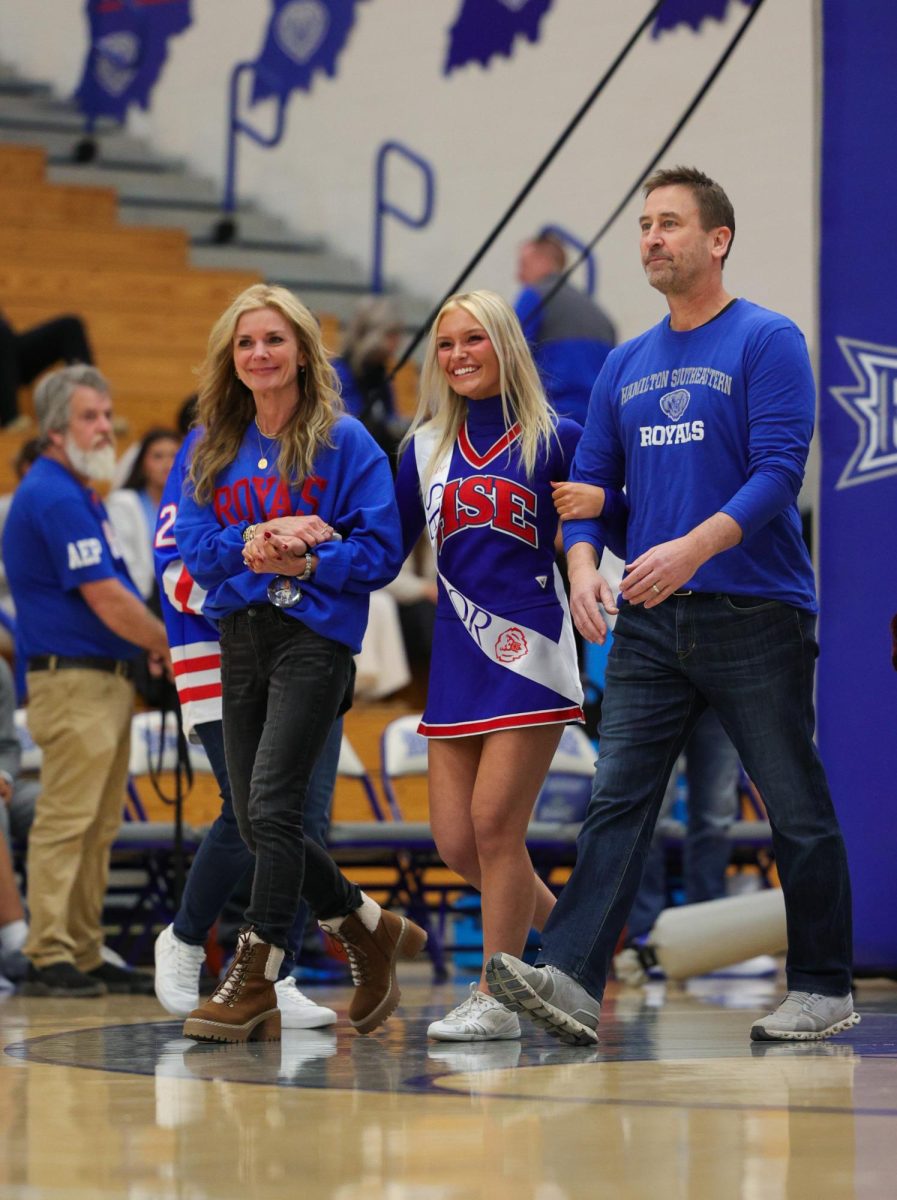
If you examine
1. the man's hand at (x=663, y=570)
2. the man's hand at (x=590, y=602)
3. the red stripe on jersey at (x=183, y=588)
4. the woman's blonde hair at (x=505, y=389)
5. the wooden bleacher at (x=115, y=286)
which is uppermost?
the wooden bleacher at (x=115, y=286)

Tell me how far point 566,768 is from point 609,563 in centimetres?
119

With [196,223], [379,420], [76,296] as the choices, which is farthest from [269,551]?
[196,223]

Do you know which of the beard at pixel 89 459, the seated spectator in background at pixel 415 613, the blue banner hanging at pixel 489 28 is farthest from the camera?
the blue banner hanging at pixel 489 28

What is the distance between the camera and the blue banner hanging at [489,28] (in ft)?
42.7

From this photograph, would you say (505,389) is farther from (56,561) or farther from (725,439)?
(56,561)

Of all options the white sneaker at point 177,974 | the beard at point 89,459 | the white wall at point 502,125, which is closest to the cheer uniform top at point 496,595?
the white sneaker at point 177,974

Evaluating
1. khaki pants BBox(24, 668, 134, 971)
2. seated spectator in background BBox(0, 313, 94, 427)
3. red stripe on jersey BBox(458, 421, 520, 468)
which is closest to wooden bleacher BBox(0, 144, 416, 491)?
seated spectator in background BBox(0, 313, 94, 427)

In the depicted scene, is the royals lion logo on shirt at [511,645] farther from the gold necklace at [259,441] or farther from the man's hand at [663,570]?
the gold necklace at [259,441]

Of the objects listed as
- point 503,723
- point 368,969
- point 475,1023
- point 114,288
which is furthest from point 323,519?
point 114,288

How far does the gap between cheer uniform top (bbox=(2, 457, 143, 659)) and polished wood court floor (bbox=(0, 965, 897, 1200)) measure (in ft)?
6.21

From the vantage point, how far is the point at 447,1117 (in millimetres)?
3367

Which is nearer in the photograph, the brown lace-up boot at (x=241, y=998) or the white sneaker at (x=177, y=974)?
the brown lace-up boot at (x=241, y=998)

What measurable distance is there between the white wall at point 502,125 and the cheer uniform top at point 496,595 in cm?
674

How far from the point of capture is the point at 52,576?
663 centimetres
